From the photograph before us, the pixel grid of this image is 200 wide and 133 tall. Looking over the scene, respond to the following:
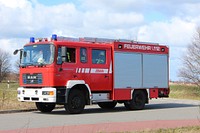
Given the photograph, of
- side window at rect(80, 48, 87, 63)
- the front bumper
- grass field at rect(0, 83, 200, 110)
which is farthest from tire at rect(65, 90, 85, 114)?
grass field at rect(0, 83, 200, 110)

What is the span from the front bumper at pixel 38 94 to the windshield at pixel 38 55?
3.68 ft

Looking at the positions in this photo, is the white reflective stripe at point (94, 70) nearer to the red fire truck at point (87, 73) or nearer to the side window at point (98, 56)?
the red fire truck at point (87, 73)

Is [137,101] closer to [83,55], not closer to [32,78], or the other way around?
[83,55]

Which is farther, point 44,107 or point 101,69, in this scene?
point 44,107

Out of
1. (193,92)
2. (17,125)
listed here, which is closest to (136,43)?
(17,125)

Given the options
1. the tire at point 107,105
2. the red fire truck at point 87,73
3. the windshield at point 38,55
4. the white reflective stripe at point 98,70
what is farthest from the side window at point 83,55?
the tire at point 107,105

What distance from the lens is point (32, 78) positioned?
19.0 meters

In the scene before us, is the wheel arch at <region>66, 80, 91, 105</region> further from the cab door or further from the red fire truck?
the cab door

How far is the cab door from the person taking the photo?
19.9 m

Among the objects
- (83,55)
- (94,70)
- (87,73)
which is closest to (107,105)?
(94,70)

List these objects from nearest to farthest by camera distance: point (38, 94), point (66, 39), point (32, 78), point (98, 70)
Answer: point (38, 94) → point (32, 78) → point (66, 39) → point (98, 70)

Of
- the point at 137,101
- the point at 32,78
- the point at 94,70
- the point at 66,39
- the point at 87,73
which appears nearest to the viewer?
the point at 32,78

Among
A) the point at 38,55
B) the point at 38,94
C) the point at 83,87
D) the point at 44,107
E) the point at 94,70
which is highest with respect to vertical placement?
the point at 38,55

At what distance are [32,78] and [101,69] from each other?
10.4 ft
